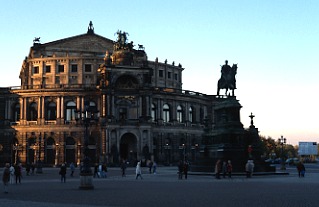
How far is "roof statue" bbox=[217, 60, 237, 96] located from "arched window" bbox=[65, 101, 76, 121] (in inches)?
1644

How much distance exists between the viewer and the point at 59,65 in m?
95.9

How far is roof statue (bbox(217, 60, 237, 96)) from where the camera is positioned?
5084 centimetres

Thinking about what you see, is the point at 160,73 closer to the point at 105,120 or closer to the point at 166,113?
the point at 166,113

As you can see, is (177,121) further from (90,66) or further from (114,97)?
(90,66)

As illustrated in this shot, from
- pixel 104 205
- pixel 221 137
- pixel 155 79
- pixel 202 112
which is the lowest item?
pixel 104 205

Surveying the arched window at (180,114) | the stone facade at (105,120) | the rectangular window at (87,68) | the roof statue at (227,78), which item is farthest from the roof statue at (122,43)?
the roof statue at (227,78)

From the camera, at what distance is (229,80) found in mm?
50906

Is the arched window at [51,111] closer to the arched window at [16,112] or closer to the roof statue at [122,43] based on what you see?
the arched window at [16,112]

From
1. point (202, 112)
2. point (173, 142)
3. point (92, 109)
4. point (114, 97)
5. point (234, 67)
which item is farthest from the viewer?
point (202, 112)

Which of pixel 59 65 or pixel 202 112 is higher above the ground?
pixel 59 65

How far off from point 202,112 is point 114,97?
894 inches

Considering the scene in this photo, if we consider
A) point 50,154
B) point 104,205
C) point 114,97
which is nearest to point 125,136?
point 114,97

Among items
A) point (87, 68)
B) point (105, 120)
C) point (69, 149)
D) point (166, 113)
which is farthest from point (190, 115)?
point (69, 149)

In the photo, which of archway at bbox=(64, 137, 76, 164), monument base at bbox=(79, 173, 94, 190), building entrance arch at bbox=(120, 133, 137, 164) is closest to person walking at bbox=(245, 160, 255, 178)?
monument base at bbox=(79, 173, 94, 190)
